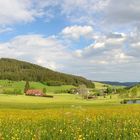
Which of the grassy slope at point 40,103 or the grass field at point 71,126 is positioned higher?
the grassy slope at point 40,103

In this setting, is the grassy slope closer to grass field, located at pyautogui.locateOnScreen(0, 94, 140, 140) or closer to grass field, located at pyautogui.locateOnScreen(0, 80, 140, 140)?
grass field, located at pyautogui.locateOnScreen(0, 80, 140, 140)

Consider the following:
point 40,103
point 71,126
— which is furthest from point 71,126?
point 40,103

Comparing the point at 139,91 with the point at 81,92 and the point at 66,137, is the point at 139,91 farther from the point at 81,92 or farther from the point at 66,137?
the point at 66,137

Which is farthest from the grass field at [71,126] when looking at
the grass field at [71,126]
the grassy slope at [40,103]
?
the grassy slope at [40,103]

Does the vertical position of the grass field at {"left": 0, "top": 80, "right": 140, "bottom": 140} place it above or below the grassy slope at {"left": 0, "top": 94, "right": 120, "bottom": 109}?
below

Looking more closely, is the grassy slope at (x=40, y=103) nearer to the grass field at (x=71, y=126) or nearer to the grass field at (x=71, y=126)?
the grass field at (x=71, y=126)

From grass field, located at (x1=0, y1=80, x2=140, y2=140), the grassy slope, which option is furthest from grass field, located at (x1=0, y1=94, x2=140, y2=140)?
the grassy slope

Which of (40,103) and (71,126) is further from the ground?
(40,103)

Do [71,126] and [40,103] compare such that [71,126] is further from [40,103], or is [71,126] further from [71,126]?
[40,103]

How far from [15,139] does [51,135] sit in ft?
6.45

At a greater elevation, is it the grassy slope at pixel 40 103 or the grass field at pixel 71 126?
the grassy slope at pixel 40 103

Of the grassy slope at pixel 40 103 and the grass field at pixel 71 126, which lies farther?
the grassy slope at pixel 40 103

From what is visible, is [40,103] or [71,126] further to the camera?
[40,103]

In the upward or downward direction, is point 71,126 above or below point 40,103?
below
